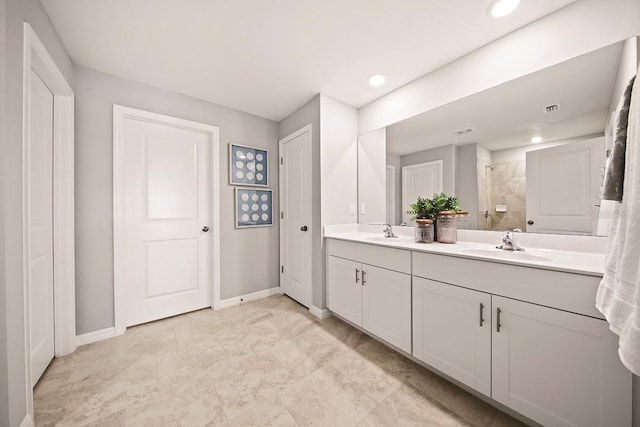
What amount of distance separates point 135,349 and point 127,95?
2.20 m

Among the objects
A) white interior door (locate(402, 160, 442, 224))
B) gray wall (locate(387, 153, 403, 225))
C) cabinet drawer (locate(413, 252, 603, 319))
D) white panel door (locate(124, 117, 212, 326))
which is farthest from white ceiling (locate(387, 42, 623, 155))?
white panel door (locate(124, 117, 212, 326))

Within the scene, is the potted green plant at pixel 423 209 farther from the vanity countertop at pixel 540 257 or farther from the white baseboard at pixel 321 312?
the white baseboard at pixel 321 312

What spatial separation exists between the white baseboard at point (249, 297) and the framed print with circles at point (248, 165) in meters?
1.34

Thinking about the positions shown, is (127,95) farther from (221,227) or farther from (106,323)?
(106,323)

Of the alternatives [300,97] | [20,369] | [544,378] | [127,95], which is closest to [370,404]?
[544,378]

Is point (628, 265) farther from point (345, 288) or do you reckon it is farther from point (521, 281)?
point (345, 288)

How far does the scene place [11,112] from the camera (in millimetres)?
1085

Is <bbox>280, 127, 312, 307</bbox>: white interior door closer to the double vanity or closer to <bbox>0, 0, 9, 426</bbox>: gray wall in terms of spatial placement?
the double vanity

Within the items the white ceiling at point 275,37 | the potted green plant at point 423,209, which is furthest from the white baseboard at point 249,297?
the white ceiling at point 275,37

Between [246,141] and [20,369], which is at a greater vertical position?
[246,141]

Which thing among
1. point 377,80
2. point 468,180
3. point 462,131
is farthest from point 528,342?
point 377,80

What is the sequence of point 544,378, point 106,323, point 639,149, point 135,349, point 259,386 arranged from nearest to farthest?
point 639,149, point 544,378, point 259,386, point 135,349, point 106,323

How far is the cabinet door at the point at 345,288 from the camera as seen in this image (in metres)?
2.02

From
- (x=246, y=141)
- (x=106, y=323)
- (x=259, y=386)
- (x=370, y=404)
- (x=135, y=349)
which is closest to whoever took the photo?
(x=370, y=404)
